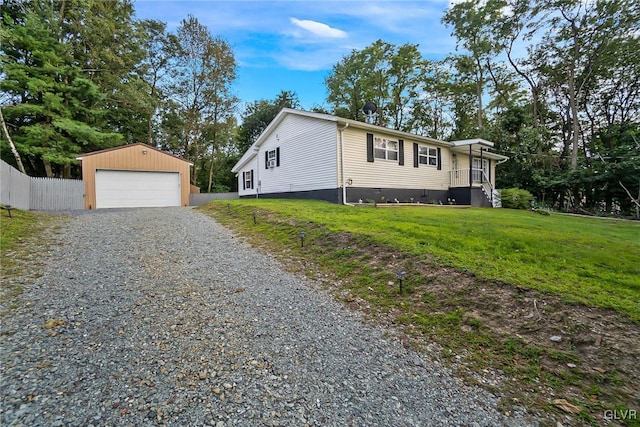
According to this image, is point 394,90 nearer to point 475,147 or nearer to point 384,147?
point 475,147

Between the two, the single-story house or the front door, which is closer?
the single-story house

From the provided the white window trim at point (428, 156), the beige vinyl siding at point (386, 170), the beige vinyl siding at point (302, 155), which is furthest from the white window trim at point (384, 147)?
the beige vinyl siding at point (302, 155)

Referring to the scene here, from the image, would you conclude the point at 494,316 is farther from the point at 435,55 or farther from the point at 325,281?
the point at 435,55

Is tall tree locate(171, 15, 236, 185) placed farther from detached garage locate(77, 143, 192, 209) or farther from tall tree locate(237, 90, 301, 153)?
detached garage locate(77, 143, 192, 209)

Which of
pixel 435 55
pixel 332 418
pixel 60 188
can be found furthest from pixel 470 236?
pixel 435 55

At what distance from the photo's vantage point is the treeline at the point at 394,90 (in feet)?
52.7

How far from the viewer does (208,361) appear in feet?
7.79

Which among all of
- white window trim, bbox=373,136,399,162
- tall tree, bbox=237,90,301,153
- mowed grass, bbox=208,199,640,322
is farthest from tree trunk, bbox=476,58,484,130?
mowed grass, bbox=208,199,640,322

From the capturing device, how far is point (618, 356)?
7.54 feet

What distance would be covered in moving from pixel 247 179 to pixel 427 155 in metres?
11.4

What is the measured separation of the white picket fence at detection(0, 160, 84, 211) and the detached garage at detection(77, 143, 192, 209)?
2.00 ft

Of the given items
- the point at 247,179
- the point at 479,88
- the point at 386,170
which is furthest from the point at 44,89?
the point at 479,88

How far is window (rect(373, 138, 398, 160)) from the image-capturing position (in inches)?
507

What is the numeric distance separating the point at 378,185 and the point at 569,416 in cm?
1128
